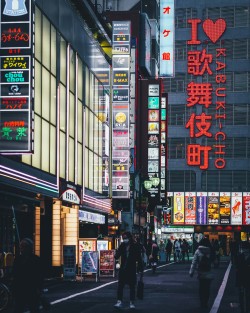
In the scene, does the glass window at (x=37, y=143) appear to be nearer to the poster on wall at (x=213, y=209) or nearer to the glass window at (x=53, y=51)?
the glass window at (x=53, y=51)

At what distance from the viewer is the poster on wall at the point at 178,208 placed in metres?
110

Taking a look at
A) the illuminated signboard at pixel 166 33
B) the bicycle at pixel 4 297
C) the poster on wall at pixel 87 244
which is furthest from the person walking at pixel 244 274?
the illuminated signboard at pixel 166 33

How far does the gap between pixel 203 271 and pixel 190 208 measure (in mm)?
86215

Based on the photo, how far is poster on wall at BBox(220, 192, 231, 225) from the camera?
10975 cm

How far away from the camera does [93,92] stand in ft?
173

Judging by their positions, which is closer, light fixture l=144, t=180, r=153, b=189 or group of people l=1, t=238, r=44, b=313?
group of people l=1, t=238, r=44, b=313

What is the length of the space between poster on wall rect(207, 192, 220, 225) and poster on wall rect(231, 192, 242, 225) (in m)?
1.81

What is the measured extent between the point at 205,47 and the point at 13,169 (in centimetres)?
8001

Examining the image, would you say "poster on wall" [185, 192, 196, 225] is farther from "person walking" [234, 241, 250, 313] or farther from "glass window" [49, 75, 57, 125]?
"person walking" [234, 241, 250, 313]

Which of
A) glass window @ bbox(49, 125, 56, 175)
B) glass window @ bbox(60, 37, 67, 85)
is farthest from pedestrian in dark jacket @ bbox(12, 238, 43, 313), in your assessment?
glass window @ bbox(60, 37, 67, 85)

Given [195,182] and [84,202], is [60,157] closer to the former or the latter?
[84,202]

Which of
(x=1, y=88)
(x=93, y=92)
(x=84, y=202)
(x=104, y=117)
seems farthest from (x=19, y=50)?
(x=104, y=117)

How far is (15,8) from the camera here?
3141 cm

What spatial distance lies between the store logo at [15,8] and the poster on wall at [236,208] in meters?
80.7
